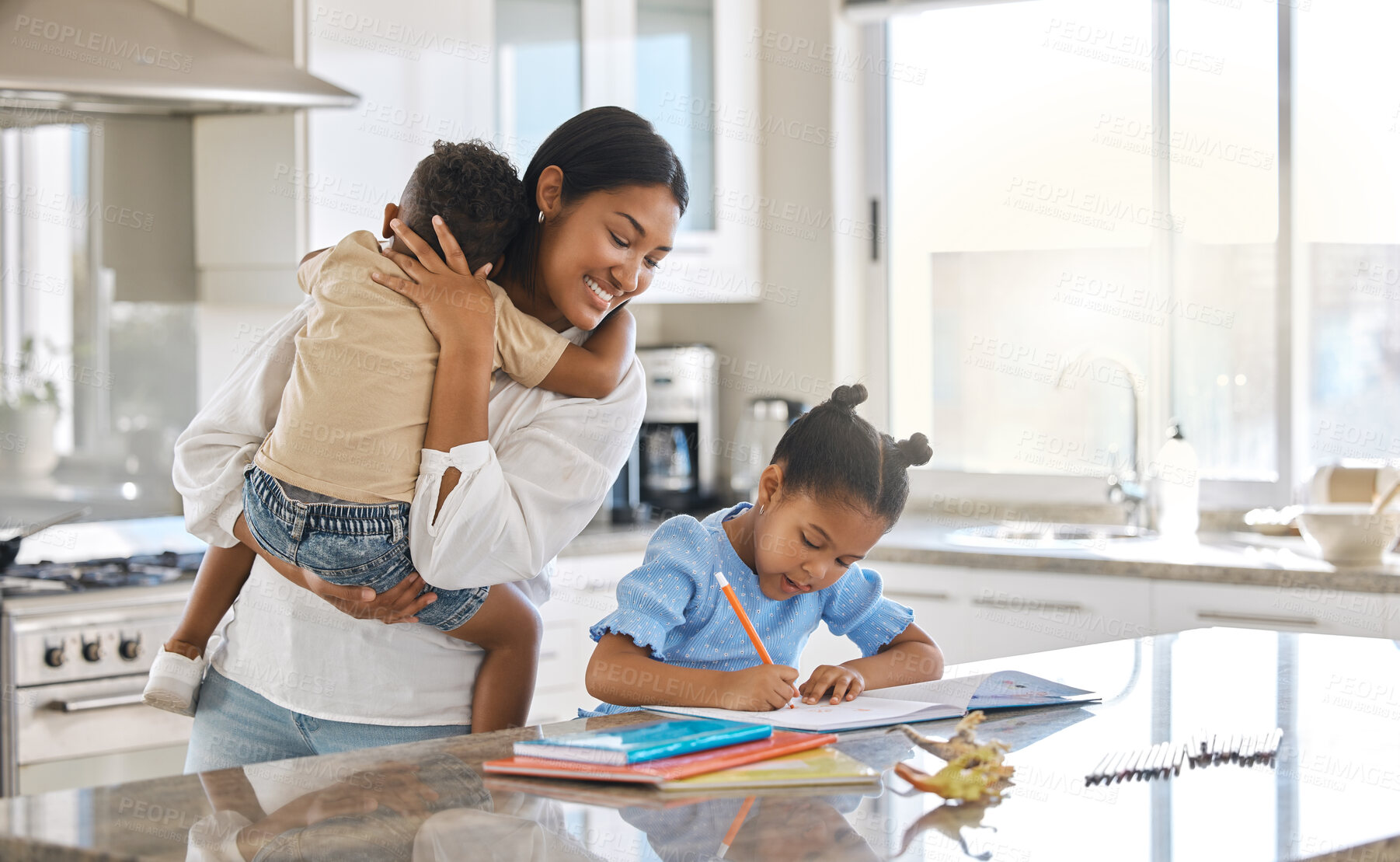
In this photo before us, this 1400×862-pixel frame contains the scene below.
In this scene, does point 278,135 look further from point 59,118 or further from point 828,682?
point 828,682

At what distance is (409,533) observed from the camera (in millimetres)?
1252

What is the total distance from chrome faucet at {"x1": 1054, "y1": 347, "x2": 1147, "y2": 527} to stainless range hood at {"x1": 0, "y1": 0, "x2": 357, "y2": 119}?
1834 mm

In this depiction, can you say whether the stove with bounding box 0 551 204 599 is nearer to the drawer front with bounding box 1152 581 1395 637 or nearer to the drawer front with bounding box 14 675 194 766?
the drawer front with bounding box 14 675 194 766

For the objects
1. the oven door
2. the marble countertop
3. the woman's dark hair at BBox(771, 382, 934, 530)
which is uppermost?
the woman's dark hair at BBox(771, 382, 934, 530)

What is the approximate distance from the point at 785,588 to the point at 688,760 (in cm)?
46

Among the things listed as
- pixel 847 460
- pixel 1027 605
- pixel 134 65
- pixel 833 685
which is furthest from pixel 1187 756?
pixel 134 65

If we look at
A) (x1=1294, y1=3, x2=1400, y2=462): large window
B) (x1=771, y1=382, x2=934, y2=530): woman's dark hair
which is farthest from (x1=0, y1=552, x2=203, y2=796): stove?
(x1=1294, y1=3, x2=1400, y2=462): large window

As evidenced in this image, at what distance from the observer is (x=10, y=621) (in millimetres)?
2316

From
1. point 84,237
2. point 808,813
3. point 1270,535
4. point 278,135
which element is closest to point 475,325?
point 808,813

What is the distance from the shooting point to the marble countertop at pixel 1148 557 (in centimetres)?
252

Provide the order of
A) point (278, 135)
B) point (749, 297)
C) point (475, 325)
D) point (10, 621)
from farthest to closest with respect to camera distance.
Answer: point (749, 297) → point (278, 135) → point (10, 621) → point (475, 325)

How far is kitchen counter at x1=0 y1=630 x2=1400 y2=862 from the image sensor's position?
83 cm

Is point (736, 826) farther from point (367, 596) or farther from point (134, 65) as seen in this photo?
point (134, 65)

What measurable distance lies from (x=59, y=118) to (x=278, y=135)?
1.73ft
